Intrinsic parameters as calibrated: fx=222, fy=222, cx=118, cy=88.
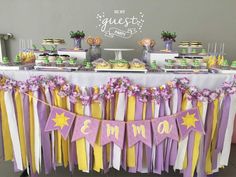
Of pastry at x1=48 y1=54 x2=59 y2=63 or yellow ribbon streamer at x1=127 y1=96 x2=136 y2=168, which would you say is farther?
pastry at x1=48 y1=54 x2=59 y2=63

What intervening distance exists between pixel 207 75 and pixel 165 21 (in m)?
1.20

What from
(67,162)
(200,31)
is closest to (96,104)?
(67,162)

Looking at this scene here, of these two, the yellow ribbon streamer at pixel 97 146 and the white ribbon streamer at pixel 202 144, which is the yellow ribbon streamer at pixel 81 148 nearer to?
the yellow ribbon streamer at pixel 97 146

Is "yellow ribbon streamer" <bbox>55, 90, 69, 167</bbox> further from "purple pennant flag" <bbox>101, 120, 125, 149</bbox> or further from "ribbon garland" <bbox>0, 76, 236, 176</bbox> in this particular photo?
"purple pennant flag" <bbox>101, 120, 125, 149</bbox>

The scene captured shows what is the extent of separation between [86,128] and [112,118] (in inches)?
6.8

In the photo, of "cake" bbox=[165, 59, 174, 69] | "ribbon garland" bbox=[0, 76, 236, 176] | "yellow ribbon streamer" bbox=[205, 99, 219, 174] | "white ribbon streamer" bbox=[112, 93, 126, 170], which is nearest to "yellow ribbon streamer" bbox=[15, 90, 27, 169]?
"ribbon garland" bbox=[0, 76, 236, 176]

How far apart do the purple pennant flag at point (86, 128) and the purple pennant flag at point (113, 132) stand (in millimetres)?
50

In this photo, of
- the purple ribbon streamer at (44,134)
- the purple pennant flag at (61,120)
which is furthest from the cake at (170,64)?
the purple ribbon streamer at (44,134)

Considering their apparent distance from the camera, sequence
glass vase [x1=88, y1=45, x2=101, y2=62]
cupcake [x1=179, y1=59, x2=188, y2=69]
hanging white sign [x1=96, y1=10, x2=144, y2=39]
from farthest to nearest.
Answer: hanging white sign [x1=96, y1=10, x2=144, y2=39] < glass vase [x1=88, y1=45, x2=101, y2=62] < cupcake [x1=179, y1=59, x2=188, y2=69]

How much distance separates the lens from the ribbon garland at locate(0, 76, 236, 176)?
53.1 inches

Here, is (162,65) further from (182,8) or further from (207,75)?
(182,8)

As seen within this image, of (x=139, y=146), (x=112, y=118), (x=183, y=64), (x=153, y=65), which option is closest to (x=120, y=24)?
(x=153, y=65)

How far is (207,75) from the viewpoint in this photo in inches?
53.9

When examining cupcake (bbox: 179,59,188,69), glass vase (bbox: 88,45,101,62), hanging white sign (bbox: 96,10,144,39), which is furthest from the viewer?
hanging white sign (bbox: 96,10,144,39)
